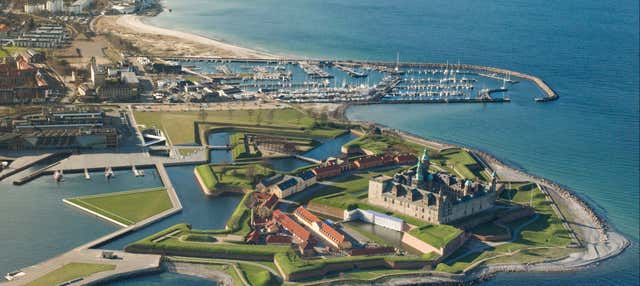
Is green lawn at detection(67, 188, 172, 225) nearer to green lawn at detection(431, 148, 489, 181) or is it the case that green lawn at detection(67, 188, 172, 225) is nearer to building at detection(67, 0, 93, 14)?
green lawn at detection(431, 148, 489, 181)

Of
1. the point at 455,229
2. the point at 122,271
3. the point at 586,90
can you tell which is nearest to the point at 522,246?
the point at 455,229

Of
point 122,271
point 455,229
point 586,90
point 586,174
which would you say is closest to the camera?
point 122,271

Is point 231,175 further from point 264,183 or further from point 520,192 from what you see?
point 520,192

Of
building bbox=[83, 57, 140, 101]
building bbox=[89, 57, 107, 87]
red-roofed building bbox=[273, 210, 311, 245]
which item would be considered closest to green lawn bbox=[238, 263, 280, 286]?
red-roofed building bbox=[273, 210, 311, 245]

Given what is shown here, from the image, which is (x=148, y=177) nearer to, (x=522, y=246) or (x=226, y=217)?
(x=226, y=217)

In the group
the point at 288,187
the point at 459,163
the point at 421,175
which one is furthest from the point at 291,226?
the point at 459,163

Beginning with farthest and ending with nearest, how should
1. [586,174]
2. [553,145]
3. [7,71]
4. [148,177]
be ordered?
[7,71]
[553,145]
[586,174]
[148,177]

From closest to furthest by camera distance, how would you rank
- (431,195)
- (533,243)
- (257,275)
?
(257,275) < (533,243) < (431,195)

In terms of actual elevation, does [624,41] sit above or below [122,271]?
above
